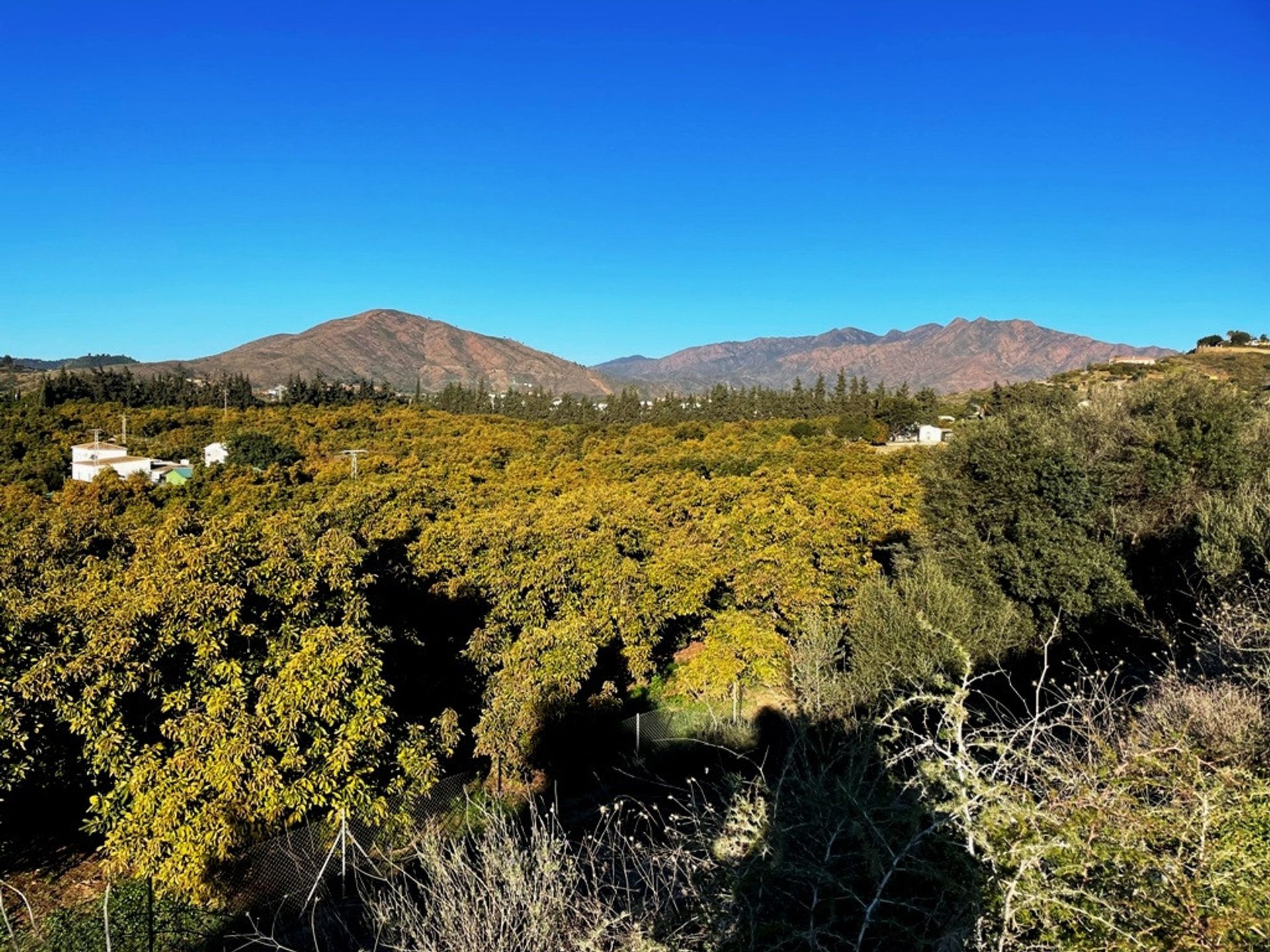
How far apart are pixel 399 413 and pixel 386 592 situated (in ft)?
146

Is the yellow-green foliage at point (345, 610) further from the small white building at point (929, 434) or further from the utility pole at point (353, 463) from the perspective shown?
the small white building at point (929, 434)

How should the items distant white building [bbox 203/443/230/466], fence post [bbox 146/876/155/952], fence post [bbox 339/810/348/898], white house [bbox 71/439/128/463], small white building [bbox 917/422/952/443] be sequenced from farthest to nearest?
small white building [bbox 917/422/952/443], distant white building [bbox 203/443/230/466], white house [bbox 71/439/128/463], fence post [bbox 339/810/348/898], fence post [bbox 146/876/155/952]

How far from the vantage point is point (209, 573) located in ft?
27.0

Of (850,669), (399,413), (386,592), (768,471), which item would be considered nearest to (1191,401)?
(768,471)

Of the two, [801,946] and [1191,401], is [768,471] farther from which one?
[801,946]

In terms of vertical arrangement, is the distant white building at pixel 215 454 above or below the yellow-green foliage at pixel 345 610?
above

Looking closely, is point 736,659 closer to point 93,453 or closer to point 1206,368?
point 93,453

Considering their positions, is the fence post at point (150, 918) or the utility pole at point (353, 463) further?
the utility pole at point (353, 463)

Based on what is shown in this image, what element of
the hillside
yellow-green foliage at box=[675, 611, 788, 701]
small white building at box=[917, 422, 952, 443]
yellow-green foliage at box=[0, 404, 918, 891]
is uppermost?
the hillside

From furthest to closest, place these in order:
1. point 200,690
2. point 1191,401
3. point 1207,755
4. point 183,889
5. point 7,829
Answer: point 1191,401, point 7,829, point 200,690, point 183,889, point 1207,755

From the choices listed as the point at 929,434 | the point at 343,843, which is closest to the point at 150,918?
the point at 343,843

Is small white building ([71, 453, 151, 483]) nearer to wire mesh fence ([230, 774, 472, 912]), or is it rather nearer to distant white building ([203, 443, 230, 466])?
distant white building ([203, 443, 230, 466])

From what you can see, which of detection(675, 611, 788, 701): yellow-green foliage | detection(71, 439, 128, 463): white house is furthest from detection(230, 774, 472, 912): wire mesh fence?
detection(71, 439, 128, 463): white house

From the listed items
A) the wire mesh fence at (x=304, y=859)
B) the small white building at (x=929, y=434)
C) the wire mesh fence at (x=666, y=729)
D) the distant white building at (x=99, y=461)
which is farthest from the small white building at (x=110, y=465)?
the small white building at (x=929, y=434)
